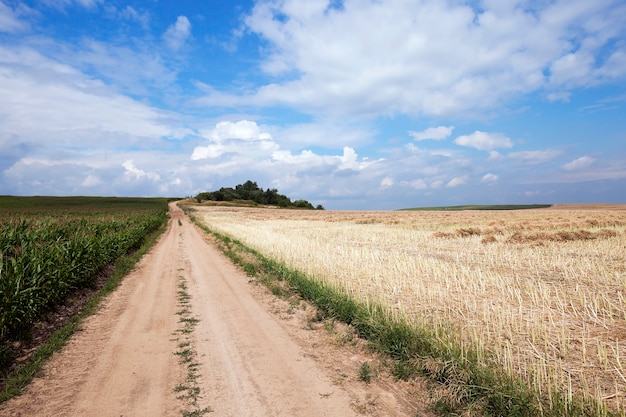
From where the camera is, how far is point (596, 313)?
7.58 meters

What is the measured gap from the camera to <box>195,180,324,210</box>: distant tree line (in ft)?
484

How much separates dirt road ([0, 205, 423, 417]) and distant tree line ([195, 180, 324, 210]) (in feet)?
462

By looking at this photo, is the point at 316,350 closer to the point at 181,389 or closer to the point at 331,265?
the point at 181,389

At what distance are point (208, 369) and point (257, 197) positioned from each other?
5893 inches

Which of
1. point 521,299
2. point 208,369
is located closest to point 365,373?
point 208,369

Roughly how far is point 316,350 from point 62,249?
32.2 ft

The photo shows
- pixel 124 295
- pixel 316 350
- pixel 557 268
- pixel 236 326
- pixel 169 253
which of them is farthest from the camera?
pixel 169 253

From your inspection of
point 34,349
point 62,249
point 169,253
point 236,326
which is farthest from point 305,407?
point 169,253

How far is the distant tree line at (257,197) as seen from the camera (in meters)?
148

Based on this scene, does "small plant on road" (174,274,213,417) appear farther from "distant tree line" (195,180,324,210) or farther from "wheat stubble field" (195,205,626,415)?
"distant tree line" (195,180,324,210)

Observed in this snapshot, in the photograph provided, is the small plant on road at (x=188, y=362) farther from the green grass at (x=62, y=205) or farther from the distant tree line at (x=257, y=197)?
the distant tree line at (x=257, y=197)

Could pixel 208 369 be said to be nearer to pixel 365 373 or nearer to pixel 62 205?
pixel 365 373

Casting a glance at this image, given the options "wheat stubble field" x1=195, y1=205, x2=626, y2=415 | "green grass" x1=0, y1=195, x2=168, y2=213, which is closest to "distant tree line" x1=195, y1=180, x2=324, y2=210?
"green grass" x1=0, y1=195, x2=168, y2=213

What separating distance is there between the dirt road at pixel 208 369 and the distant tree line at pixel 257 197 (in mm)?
140905
